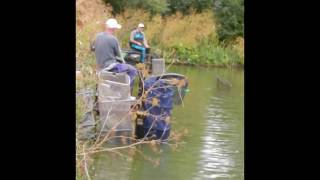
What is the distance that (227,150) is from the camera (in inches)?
339

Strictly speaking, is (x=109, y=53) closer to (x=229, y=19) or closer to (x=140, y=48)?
(x=140, y=48)

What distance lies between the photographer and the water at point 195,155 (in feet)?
23.8

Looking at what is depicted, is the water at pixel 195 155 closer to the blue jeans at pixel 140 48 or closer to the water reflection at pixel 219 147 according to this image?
the water reflection at pixel 219 147

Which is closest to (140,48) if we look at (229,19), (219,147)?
(219,147)

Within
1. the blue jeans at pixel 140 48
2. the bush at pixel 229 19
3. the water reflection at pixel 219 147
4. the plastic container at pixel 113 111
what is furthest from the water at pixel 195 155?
the bush at pixel 229 19

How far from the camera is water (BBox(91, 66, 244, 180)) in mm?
7246

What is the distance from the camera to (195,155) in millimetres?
8227

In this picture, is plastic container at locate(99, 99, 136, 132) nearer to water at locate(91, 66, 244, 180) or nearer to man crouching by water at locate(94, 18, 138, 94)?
water at locate(91, 66, 244, 180)

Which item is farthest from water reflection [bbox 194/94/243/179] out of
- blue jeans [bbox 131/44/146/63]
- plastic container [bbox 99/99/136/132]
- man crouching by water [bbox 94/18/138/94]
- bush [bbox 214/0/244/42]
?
bush [bbox 214/0/244/42]

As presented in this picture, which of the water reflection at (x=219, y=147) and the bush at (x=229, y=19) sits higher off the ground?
the bush at (x=229, y=19)
